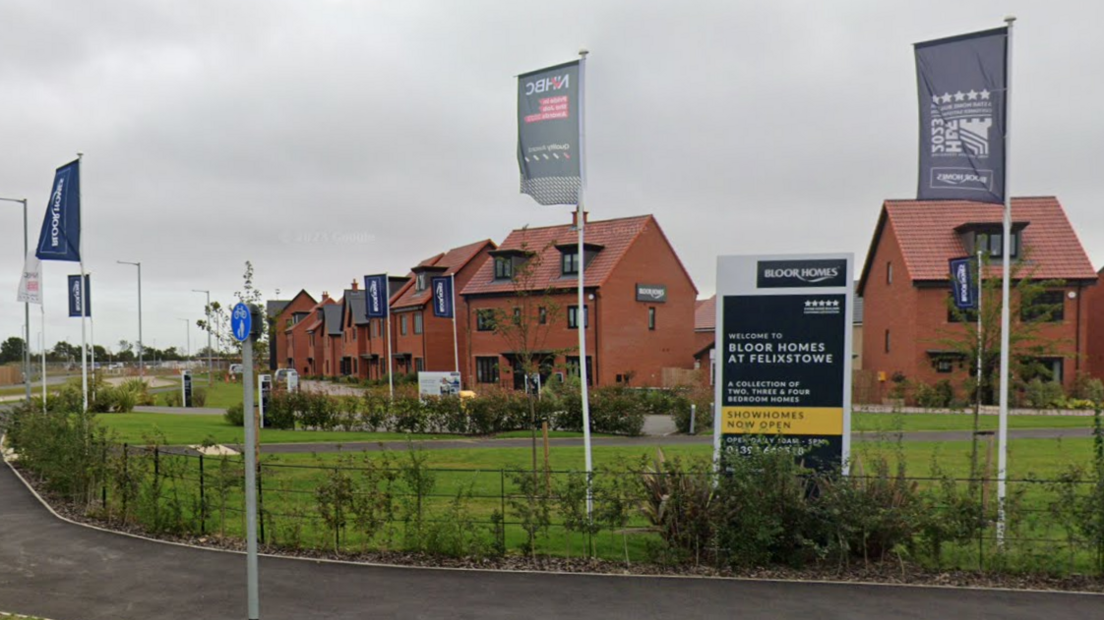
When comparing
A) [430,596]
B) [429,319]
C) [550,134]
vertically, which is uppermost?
[550,134]

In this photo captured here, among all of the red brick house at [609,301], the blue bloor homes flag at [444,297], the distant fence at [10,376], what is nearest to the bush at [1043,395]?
the red brick house at [609,301]

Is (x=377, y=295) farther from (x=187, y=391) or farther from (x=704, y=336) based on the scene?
(x=704, y=336)

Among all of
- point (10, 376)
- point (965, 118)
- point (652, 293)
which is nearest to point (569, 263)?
point (652, 293)

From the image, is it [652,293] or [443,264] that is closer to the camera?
[652,293]

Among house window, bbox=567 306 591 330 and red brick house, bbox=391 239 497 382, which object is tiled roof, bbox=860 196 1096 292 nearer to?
house window, bbox=567 306 591 330

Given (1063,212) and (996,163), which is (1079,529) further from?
(1063,212)

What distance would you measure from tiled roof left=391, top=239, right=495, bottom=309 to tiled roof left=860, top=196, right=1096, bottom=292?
28.9m

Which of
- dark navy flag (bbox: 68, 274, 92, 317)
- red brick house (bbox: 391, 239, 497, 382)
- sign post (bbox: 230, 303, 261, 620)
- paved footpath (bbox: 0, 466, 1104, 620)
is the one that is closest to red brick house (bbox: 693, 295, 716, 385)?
red brick house (bbox: 391, 239, 497, 382)

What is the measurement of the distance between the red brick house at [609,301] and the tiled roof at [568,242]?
67 millimetres

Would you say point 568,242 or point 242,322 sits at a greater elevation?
point 568,242

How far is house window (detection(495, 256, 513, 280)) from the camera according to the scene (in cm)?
5169

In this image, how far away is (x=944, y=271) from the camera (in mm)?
41094

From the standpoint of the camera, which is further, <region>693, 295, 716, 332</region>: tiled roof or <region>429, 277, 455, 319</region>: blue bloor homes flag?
<region>693, 295, 716, 332</region>: tiled roof

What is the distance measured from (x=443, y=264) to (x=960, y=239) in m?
36.1
